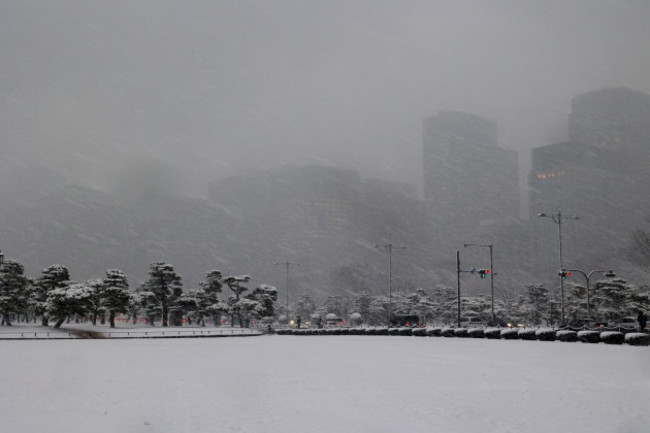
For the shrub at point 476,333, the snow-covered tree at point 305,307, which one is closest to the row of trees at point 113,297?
the shrub at point 476,333

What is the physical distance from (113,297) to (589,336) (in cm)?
7085

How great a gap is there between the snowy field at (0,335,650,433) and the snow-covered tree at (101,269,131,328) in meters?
70.1

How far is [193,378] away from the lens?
71.5 ft

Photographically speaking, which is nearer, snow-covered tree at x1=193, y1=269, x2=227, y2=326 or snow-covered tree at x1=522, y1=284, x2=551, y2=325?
snow-covered tree at x1=193, y1=269, x2=227, y2=326

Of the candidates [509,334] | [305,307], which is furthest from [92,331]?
[305,307]

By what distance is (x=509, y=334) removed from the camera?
52.1 meters

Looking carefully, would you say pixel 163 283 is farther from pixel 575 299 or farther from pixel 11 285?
pixel 575 299

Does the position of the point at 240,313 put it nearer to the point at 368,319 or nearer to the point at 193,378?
the point at 368,319

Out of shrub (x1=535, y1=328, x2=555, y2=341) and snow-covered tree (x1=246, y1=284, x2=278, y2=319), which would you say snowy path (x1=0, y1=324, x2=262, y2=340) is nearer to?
snow-covered tree (x1=246, y1=284, x2=278, y2=319)

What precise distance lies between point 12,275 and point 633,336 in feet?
261

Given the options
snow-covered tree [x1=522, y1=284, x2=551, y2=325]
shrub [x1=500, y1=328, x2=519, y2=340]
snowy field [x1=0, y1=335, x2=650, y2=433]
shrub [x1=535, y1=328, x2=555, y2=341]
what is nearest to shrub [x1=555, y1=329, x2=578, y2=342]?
shrub [x1=535, y1=328, x2=555, y2=341]

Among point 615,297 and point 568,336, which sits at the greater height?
point 615,297

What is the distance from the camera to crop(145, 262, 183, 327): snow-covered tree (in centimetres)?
11069

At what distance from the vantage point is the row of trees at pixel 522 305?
10662cm
